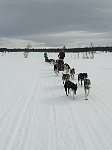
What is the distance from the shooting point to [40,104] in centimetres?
1090

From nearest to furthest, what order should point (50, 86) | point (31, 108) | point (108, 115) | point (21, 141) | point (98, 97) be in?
1. point (21, 141)
2. point (108, 115)
3. point (31, 108)
4. point (98, 97)
5. point (50, 86)

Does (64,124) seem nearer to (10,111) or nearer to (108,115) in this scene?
(108,115)

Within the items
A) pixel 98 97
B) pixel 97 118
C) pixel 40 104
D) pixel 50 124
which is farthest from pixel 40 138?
pixel 98 97

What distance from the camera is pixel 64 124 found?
820 centimetres

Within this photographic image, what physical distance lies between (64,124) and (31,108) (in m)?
2.30

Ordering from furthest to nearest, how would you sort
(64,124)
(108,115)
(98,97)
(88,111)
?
(98,97), (88,111), (108,115), (64,124)

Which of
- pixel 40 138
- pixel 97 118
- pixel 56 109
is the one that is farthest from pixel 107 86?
pixel 40 138

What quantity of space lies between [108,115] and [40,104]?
2704 millimetres

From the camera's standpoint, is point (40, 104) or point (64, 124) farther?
point (40, 104)

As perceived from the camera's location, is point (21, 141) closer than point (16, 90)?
Yes

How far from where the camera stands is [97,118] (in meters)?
8.72

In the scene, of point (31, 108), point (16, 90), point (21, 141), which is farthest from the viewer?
point (16, 90)

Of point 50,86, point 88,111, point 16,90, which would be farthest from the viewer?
point 50,86

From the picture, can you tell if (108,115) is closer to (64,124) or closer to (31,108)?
(64,124)
